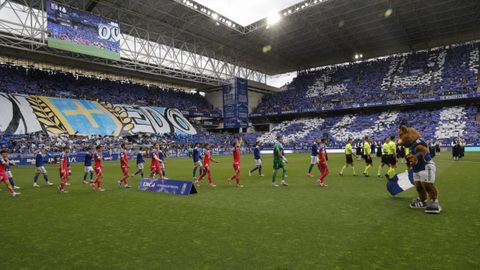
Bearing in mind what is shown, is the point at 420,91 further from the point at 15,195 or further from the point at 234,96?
the point at 15,195

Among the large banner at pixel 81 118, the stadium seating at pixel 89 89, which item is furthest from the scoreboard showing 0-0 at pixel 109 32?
the stadium seating at pixel 89 89

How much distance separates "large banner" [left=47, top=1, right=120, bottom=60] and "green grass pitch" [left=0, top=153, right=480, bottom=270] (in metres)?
28.4

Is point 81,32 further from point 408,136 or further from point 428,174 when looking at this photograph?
point 428,174

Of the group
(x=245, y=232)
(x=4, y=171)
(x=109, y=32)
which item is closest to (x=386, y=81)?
(x=109, y=32)

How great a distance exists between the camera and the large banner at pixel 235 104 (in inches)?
2304

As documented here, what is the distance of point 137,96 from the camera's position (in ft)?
183

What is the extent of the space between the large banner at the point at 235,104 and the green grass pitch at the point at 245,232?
48630 mm

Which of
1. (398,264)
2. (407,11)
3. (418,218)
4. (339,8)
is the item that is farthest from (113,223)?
(407,11)

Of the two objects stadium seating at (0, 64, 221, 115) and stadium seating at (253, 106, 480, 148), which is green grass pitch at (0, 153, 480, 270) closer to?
stadium seating at (253, 106, 480, 148)

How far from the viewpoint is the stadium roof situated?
128 ft

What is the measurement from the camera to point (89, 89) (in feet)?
166

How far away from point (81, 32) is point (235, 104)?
30549mm

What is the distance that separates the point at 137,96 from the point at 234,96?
18.0 meters

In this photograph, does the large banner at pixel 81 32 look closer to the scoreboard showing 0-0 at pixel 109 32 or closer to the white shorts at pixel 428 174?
the scoreboard showing 0-0 at pixel 109 32
